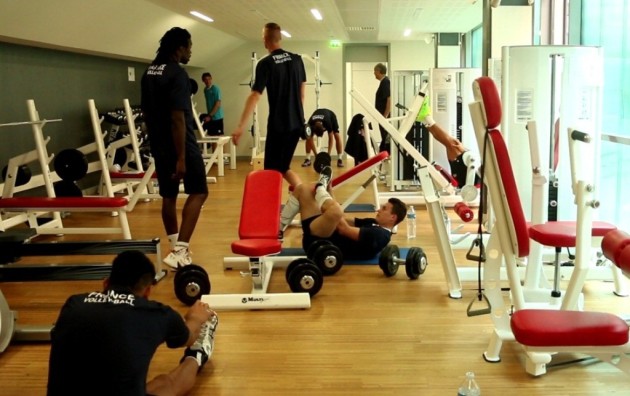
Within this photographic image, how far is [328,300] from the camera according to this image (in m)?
3.60

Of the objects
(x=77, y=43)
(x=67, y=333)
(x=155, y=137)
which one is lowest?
(x=67, y=333)

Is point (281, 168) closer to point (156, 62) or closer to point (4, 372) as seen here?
point (156, 62)

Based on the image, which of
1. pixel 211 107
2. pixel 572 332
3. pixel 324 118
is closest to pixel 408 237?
pixel 572 332

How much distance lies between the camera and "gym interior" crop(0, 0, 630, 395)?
251 cm

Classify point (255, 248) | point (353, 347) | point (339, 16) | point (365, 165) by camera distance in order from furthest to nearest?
point (339, 16) → point (365, 165) → point (255, 248) → point (353, 347)

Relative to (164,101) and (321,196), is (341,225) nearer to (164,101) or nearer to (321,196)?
(321,196)

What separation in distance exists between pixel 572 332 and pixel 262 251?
1.73 meters

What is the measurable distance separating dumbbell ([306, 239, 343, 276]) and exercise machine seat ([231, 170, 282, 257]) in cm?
44

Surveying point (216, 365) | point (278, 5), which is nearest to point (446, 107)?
point (278, 5)

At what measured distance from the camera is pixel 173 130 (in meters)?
3.93

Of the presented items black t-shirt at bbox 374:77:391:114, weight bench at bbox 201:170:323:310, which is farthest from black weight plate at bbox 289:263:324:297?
black t-shirt at bbox 374:77:391:114

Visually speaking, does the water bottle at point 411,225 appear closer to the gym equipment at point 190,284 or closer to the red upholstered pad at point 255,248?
the red upholstered pad at point 255,248

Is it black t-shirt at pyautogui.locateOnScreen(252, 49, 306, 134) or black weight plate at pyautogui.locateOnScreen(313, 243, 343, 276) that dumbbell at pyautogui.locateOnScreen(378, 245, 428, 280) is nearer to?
black weight plate at pyautogui.locateOnScreen(313, 243, 343, 276)

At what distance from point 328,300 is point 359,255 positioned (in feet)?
2.63
